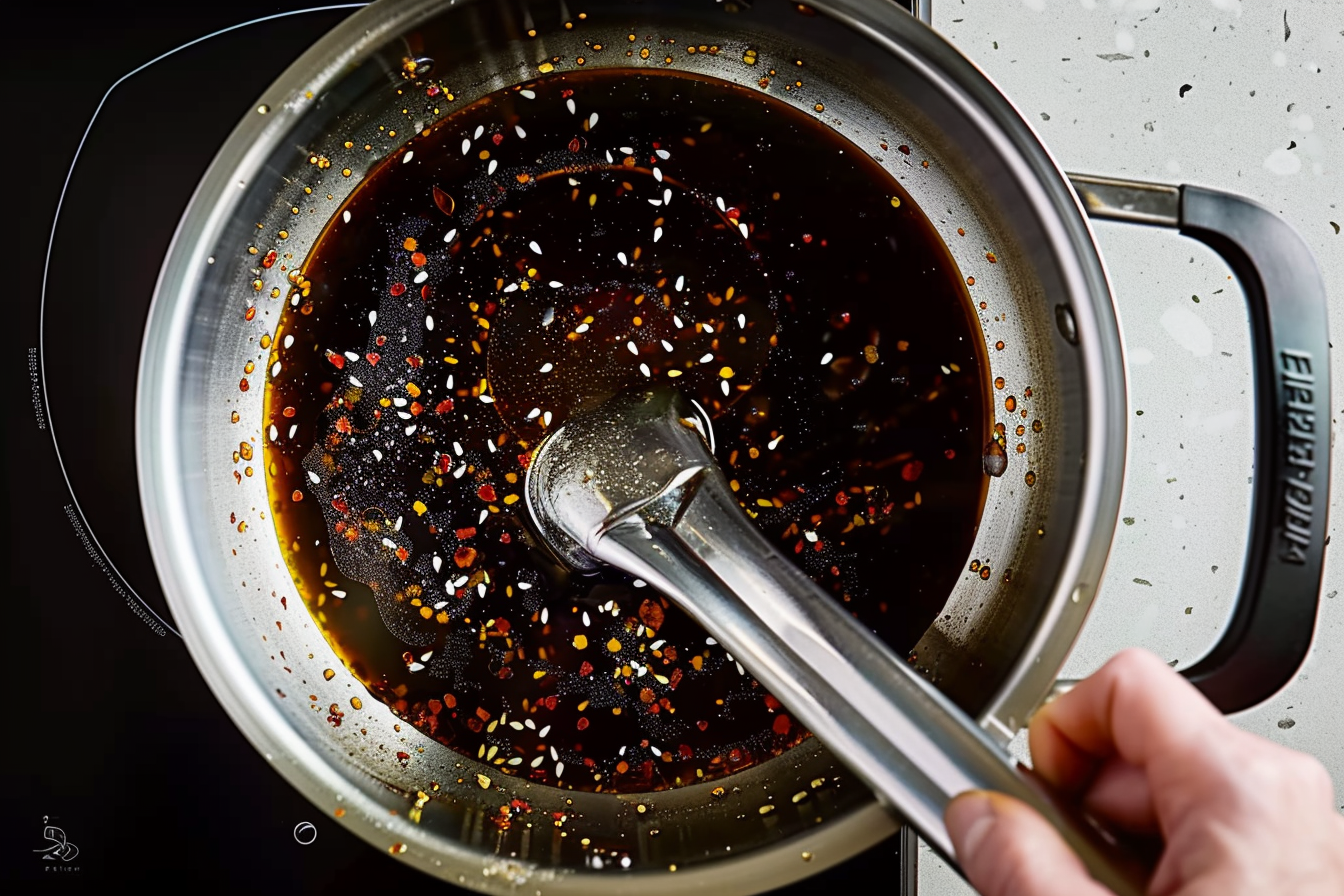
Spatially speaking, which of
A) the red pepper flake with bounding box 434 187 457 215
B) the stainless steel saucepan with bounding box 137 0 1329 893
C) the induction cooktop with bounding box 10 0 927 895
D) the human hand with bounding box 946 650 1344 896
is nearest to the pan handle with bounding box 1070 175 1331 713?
the stainless steel saucepan with bounding box 137 0 1329 893

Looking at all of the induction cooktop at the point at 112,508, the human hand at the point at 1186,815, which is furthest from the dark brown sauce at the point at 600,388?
the human hand at the point at 1186,815

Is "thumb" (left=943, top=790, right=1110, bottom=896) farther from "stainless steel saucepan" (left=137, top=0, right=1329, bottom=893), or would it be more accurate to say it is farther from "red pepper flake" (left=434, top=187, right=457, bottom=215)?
"red pepper flake" (left=434, top=187, right=457, bottom=215)

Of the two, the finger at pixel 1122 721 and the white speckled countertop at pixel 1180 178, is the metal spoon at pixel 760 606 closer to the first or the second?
the finger at pixel 1122 721

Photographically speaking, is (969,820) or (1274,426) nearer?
(969,820)

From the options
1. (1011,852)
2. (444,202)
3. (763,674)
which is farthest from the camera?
(444,202)

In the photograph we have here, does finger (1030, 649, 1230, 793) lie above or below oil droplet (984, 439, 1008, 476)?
below

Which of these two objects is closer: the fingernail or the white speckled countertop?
the fingernail

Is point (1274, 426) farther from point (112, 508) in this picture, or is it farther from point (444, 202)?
point (112, 508)

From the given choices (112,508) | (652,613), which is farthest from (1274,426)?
(112,508)
